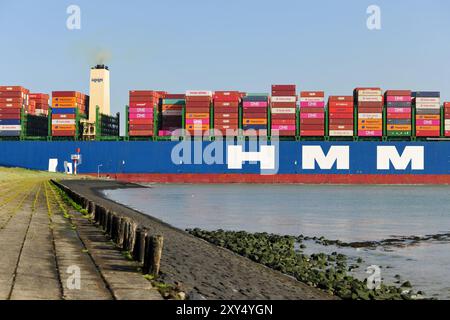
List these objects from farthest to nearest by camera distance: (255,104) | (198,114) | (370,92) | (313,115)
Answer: (198,114), (255,104), (313,115), (370,92)

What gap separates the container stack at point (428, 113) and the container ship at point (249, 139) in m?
0.15

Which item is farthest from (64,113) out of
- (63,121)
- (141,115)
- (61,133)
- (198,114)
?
(198,114)

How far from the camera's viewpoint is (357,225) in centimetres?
3119

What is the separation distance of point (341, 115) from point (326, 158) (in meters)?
6.91

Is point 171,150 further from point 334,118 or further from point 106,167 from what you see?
point 334,118

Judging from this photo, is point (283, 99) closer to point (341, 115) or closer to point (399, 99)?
point (341, 115)

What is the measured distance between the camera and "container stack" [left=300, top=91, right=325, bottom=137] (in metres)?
87.2

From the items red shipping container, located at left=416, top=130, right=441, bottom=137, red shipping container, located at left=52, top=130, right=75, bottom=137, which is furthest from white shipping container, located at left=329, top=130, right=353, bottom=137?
red shipping container, located at left=52, top=130, right=75, bottom=137

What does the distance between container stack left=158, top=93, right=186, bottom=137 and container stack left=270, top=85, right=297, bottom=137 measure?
47.5ft

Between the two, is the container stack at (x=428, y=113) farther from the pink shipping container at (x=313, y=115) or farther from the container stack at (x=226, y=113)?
the container stack at (x=226, y=113)

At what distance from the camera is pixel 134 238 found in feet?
41.0

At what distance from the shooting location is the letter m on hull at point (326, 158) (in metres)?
87.0

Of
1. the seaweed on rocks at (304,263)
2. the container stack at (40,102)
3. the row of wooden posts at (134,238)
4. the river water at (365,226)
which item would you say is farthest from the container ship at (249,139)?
the row of wooden posts at (134,238)
